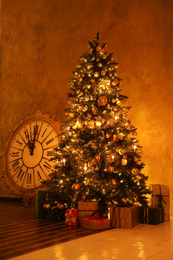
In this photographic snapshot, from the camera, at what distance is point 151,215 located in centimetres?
427

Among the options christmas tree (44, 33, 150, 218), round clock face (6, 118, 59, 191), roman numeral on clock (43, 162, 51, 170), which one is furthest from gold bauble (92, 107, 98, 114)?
roman numeral on clock (43, 162, 51, 170)

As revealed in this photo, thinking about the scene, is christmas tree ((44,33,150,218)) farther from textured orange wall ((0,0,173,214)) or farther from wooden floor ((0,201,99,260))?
textured orange wall ((0,0,173,214))

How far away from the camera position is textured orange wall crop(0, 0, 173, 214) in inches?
215

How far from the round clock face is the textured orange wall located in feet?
1.40

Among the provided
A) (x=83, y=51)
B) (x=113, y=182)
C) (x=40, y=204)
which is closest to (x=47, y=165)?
(x=40, y=204)

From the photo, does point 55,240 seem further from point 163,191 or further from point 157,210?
point 163,191

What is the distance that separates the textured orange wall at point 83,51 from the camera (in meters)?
5.46

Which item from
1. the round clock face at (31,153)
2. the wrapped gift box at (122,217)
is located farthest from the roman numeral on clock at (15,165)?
the wrapped gift box at (122,217)

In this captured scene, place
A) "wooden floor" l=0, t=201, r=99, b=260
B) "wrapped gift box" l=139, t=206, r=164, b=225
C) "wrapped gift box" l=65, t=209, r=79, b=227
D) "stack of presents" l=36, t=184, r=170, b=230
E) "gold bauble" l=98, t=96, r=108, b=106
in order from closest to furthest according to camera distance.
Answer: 1. "wooden floor" l=0, t=201, r=99, b=260
2. "stack of presents" l=36, t=184, r=170, b=230
3. "wrapped gift box" l=65, t=209, r=79, b=227
4. "wrapped gift box" l=139, t=206, r=164, b=225
5. "gold bauble" l=98, t=96, r=108, b=106

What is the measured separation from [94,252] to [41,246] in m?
0.50

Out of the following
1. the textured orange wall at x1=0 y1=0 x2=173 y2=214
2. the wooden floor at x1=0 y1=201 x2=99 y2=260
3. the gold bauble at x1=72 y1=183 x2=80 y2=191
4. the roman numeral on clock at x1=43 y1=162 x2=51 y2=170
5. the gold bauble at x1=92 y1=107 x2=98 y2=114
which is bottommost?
the wooden floor at x1=0 y1=201 x2=99 y2=260

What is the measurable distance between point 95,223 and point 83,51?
360cm

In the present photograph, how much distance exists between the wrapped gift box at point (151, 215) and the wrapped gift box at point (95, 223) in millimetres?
601

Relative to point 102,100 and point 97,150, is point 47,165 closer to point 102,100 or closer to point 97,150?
point 97,150
